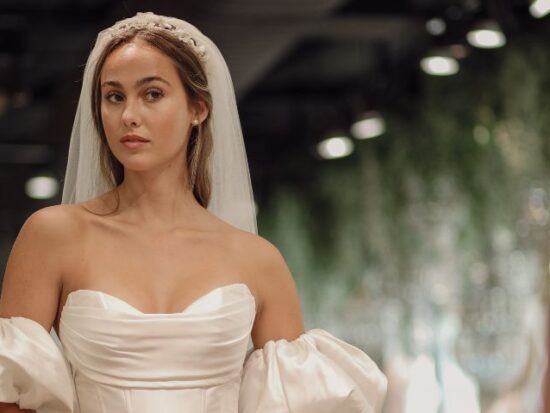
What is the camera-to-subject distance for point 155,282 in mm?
2971

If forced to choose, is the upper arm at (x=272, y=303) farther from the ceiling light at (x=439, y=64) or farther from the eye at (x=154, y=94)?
the ceiling light at (x=439, y=64)

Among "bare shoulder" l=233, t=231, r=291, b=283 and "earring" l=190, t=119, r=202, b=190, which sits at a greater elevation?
"earring" l=190, t=119, r=202, b=190

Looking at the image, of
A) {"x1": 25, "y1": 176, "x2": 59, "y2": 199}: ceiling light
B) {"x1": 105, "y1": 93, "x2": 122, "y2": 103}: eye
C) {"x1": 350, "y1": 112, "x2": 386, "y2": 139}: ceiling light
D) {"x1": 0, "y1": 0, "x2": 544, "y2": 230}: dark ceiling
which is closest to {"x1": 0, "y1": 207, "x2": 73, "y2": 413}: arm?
{"x1": 105, "y1": 93, "x2": 122, "y2": 103}: eye

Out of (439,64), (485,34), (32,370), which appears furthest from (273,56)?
(32,370)

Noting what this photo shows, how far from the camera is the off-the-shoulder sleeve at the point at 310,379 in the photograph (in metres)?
3.02

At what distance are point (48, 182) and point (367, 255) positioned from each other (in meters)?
6.72

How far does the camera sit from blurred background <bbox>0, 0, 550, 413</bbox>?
10.6 metres

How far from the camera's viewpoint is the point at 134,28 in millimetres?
3105

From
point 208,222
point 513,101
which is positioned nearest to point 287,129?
point 513,101

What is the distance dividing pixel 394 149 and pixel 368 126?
0.61 m

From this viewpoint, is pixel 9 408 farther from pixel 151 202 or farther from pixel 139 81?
pixel 139 81

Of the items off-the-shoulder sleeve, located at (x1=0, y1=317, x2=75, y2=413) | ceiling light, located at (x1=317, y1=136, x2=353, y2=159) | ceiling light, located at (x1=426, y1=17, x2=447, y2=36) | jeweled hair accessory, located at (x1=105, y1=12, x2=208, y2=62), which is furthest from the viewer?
ceiling light, located at (x1=317, y1=136, x2=353, y2=159)

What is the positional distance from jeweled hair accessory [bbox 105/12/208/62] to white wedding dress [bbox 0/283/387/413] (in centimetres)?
52

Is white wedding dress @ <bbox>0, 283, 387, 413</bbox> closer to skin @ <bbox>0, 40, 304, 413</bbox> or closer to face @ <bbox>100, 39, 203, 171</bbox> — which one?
skin @ <bbox>0, 40, 304, 413</bbox>
